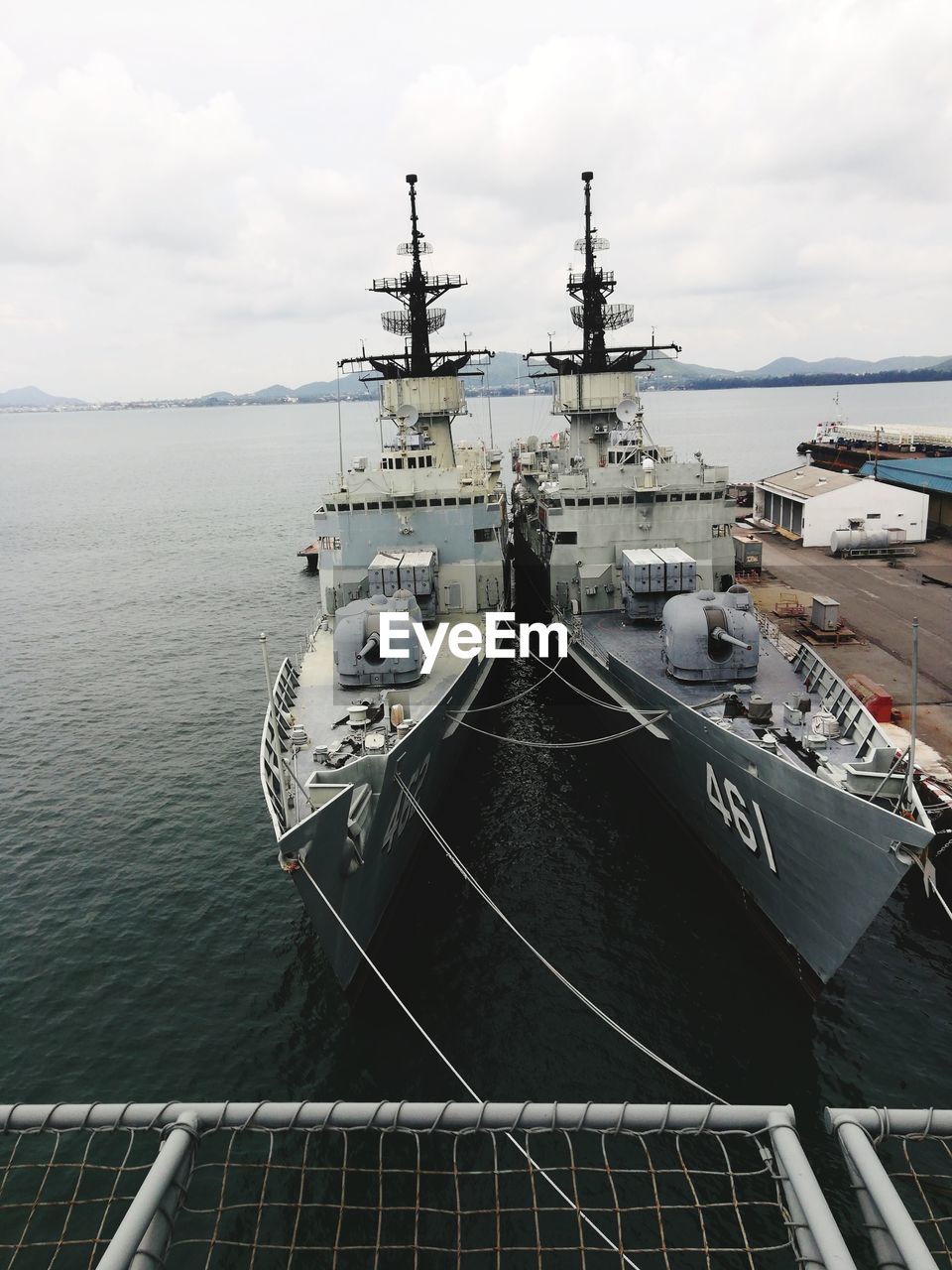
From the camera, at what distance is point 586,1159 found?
10.8m

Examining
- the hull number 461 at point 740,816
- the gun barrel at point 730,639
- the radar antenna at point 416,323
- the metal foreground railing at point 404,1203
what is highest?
the radar antenna at point 416,323

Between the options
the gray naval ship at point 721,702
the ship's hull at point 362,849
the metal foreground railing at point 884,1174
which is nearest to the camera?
the metal foreground railing at point 884,1174

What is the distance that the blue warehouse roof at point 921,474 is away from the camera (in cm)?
4266

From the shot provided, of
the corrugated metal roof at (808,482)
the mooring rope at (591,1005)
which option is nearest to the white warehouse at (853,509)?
the corrugated metal roof at (808,482)

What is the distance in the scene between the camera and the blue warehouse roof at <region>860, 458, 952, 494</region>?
140 feet

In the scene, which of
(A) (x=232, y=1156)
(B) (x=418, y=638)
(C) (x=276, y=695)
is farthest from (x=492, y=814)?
(A) (x=232, y=1156)

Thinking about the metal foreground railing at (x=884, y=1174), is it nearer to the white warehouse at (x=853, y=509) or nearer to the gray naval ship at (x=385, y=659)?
the gray naval ship at (x=385, y=659)

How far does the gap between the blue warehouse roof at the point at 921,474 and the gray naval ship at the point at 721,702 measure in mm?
21095

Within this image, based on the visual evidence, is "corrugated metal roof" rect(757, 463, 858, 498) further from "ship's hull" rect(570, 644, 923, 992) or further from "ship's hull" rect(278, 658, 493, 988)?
"ship's hull" rect(278, 658, 493, 988)

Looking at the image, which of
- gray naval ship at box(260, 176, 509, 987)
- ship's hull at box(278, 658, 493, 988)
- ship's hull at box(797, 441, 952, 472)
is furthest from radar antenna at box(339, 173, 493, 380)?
ship's hull at box(797, 441, 952, 472)

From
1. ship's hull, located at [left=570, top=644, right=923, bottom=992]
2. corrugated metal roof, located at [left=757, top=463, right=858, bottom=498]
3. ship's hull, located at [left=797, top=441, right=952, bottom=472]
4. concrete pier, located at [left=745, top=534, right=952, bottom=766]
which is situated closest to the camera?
ship's hull, located at [left=570, top=644, right=923, bottom=992]

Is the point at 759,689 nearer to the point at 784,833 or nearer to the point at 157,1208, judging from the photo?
the point at 784,833

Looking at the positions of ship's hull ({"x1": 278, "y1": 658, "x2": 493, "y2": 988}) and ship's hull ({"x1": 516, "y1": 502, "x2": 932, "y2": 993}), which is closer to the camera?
ship's hull ({"x1": 516, "y1": 502, "x2": 932, "y2": 993})

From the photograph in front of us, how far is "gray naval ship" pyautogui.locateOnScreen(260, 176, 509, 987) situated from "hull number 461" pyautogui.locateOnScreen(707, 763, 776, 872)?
18.5ft
